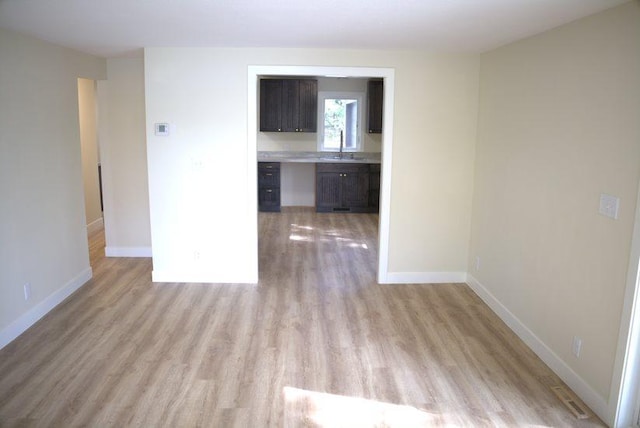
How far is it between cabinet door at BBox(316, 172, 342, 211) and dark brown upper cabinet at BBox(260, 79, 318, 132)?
890mm

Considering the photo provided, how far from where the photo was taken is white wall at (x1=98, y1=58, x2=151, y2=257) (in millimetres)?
5289

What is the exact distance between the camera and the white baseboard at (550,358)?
8.85 feet

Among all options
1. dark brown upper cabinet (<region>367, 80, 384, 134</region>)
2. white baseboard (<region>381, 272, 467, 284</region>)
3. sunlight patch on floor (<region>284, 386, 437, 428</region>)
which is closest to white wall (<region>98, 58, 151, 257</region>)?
white baseboard (<region>381, 272, 467, 284</region>)

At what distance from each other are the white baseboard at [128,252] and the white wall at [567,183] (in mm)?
3824

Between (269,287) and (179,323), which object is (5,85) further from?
(269,287)

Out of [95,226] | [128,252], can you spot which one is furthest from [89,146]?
Answer: [128,252]

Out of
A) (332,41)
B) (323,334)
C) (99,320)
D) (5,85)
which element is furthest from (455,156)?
A: (5,85)

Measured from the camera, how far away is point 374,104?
827 centimetres

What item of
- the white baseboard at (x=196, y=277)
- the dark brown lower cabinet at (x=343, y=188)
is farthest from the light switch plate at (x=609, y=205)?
the dark brown lower cabinet at (x=343, y=188)

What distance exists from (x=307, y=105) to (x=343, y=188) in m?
1.54

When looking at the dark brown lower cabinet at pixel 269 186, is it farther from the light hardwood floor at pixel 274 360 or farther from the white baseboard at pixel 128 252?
the light hardwood floor at pixel 274 360

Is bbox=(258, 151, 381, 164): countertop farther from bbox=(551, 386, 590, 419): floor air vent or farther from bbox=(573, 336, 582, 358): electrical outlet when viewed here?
bbox=(551, 386, 590, 419): floor air vent

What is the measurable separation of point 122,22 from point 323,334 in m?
2.63

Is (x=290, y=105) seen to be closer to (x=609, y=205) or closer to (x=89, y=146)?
(x=89, y=146)
